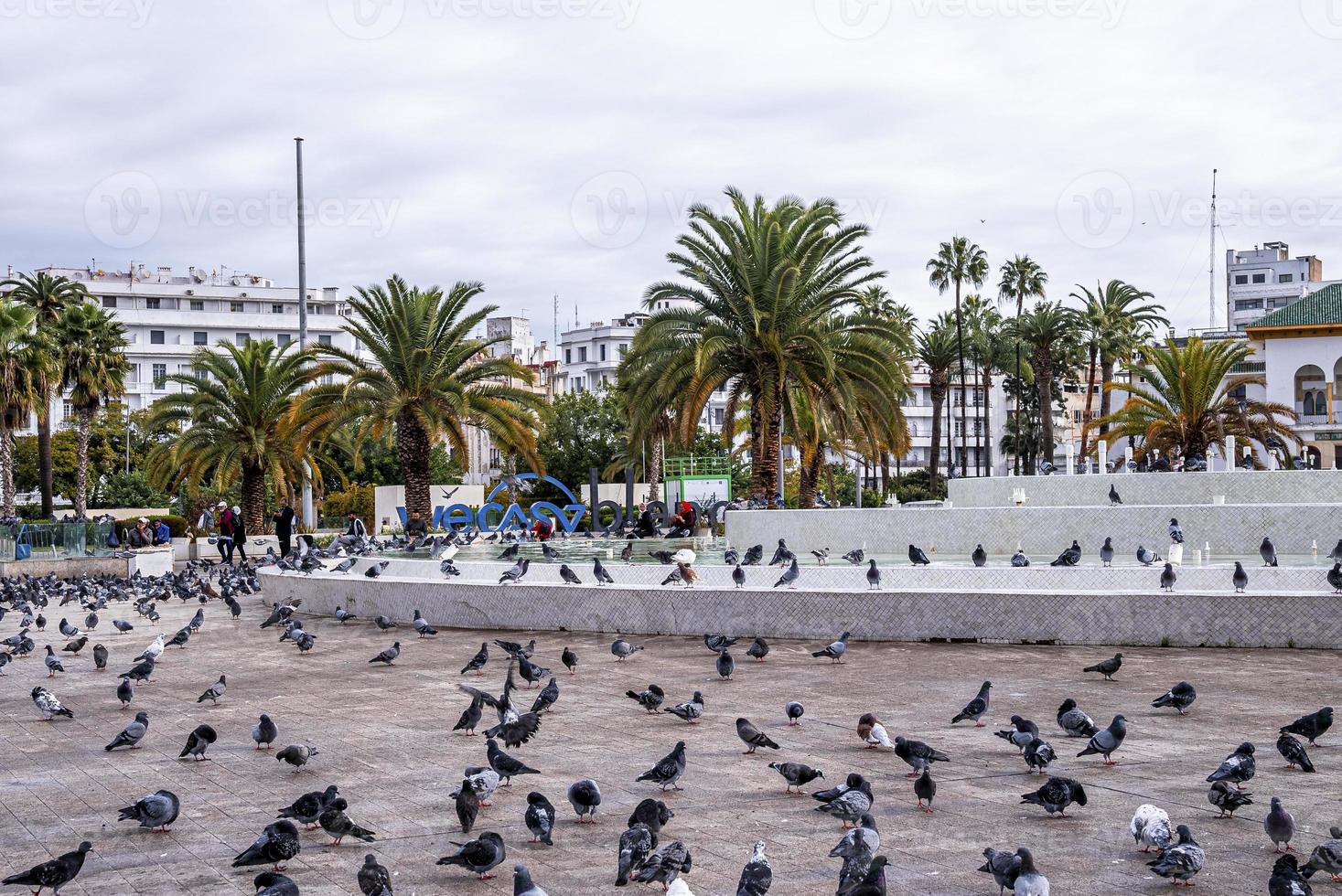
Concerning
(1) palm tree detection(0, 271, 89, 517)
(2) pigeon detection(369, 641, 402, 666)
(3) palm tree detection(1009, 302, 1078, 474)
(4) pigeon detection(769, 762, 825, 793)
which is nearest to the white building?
(1) palm tree detection(0, 271, 89, 517)

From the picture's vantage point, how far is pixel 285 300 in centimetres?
9856

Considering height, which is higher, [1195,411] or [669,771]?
[1195,411]

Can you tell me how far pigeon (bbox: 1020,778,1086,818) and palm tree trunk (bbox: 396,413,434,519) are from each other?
954 inches

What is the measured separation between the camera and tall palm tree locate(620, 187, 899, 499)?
25953mm

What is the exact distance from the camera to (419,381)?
1171 inches

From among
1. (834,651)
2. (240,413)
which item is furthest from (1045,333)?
(834,651)

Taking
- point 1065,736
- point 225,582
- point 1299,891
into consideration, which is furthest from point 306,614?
point 1299,891

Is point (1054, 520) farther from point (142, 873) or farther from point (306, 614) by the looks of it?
point (142, 873)

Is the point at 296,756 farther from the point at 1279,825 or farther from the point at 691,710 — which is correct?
the point at 1279,825

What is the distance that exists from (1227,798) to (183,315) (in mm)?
94083

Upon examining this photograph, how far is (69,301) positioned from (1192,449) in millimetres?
Result: 38744

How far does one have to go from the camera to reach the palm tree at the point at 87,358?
4669cm

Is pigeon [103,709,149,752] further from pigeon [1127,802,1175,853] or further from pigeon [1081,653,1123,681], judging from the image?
pigeon [1081,653,1123,681]

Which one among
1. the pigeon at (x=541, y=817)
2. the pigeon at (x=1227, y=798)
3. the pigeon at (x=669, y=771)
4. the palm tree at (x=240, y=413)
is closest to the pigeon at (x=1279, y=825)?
the pigeon at (x=1227, y=798)
